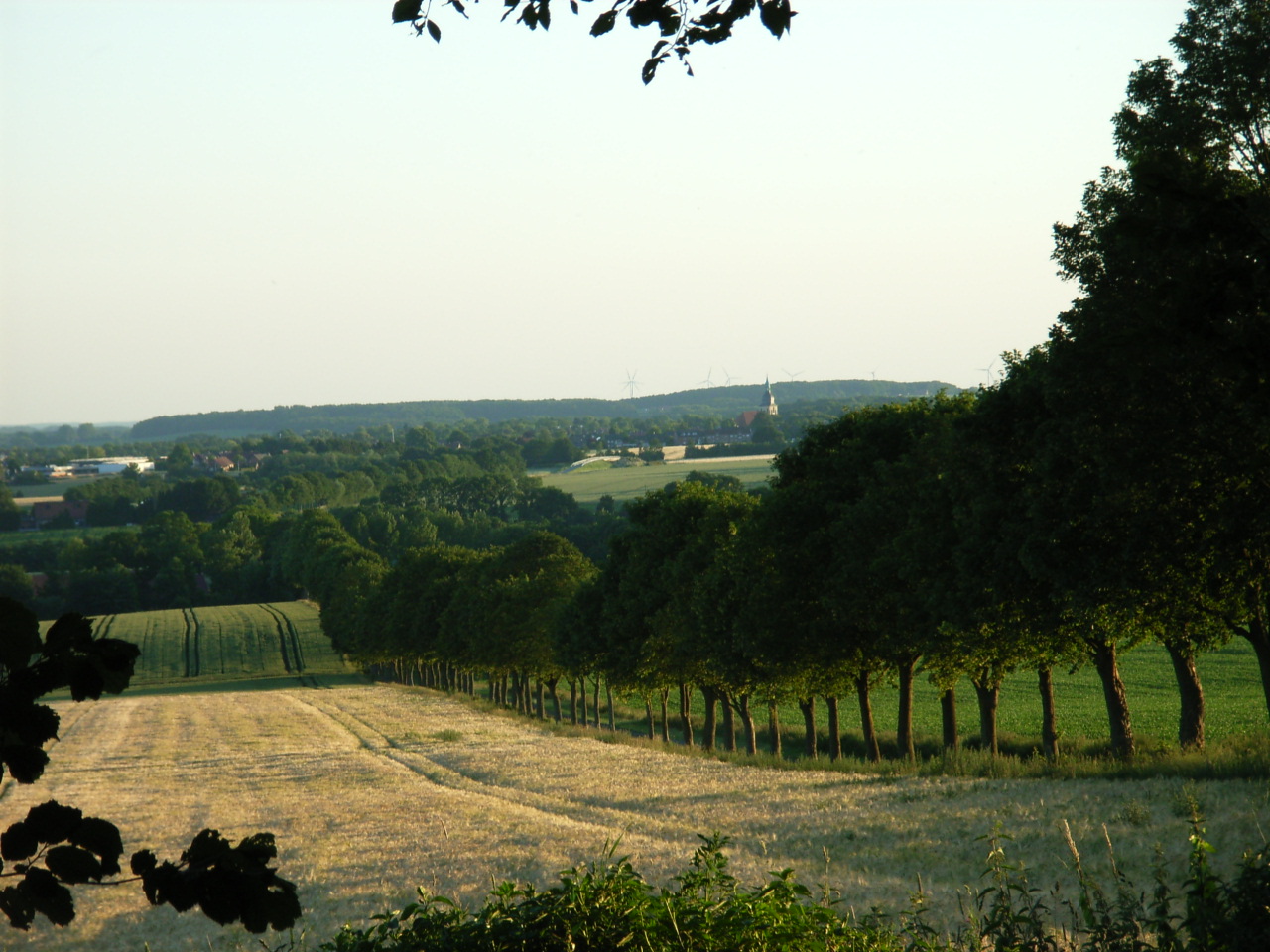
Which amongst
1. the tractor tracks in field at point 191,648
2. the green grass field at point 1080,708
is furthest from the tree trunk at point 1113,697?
the tractor tracks in field at point 191,648

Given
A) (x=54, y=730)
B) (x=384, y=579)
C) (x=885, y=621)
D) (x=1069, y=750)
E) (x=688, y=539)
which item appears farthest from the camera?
(x=384, y=579)

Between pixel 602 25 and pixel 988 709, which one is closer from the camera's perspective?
pixel 602 25

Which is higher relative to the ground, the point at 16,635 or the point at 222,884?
the point at 16,635

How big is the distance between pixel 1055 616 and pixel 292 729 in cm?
4419

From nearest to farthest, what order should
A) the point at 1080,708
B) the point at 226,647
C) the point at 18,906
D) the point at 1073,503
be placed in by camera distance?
the point at 18,906
the point at 1073,503
the point at 1080,708
the point at 226,647

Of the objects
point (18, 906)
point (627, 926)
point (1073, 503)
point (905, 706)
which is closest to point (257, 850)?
point (18, 906)

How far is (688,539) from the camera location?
176ft

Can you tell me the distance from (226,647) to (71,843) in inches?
5537

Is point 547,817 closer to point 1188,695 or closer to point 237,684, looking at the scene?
point 1188,695

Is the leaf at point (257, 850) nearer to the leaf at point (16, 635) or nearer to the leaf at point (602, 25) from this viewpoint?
the leaf at point (16, 635)

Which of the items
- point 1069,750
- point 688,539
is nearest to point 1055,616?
point 1069,750

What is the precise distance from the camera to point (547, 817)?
1009 inches

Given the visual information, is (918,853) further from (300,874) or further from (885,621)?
(885,621)

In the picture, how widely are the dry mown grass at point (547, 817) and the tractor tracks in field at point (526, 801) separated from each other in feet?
0.36
